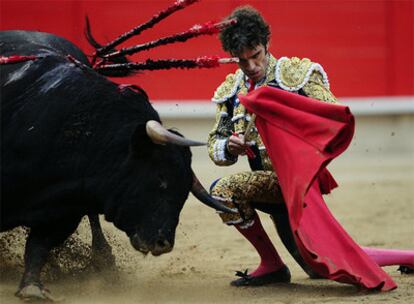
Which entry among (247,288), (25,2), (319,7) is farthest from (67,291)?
(319,7)

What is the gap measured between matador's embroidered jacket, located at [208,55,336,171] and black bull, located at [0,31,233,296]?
12.7 inches

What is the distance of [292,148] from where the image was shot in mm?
3553

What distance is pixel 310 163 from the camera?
3.47m

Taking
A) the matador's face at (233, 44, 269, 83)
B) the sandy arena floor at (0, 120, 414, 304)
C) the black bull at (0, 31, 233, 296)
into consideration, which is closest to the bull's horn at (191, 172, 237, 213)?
the black bull at (0, 31, 233, 296)

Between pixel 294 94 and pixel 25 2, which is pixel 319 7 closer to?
pixel 25 2

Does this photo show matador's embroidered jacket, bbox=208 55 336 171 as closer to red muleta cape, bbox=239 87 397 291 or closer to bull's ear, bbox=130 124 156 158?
red muleta cape, bbox=239 87 397 291

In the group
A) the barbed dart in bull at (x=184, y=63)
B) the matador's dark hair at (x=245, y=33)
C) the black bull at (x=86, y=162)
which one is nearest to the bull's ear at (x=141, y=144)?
the black bull at (x=86, y=162)

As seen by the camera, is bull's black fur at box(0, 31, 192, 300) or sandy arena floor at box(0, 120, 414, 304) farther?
sandy arena floor at box(0, 120, 414, 304)

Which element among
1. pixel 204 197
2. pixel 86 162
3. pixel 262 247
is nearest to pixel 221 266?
pixel 262 247

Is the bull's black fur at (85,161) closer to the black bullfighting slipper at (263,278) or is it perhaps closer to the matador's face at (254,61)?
the matador's face at (254,61)

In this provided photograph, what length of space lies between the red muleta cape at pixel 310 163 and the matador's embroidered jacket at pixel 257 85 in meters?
0.21

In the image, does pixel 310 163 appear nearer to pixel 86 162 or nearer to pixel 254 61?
pixel 254 61

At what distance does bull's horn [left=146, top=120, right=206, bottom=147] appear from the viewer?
333 cm

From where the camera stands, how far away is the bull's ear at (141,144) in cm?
342
